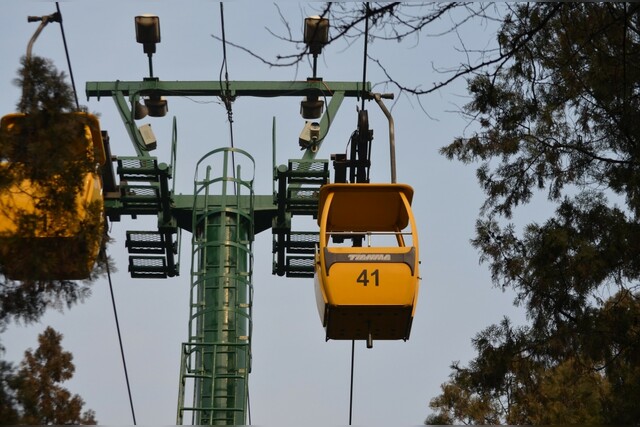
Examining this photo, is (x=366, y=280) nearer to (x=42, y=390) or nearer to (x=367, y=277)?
(x=367, y=277)

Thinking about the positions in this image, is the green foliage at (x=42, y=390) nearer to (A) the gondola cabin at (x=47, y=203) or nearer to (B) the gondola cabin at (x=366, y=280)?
(A) the gondola cabin at (x=47, y=203)

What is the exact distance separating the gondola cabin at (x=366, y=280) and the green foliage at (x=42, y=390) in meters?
2.45

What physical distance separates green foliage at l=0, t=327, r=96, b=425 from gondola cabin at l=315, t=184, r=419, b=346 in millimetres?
2447

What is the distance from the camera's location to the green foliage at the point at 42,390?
6777 millimetres

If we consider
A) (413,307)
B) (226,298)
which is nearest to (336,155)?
(226,298)

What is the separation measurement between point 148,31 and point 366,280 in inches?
206

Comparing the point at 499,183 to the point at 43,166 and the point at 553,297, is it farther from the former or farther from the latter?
the point at 43,166

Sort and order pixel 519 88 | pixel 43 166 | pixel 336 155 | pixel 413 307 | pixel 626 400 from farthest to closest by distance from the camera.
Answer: pixel 336 155 → pixel 413 307 → pixel 519 88 → pixel 626 400 → pixel 43 166

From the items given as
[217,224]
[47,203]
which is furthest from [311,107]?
[47,203]

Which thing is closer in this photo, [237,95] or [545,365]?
[545,365]

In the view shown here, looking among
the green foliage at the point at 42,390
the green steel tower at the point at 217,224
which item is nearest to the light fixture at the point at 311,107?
the green steel tower at the point at 217,224

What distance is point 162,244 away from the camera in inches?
586

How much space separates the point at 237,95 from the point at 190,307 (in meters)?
2.89

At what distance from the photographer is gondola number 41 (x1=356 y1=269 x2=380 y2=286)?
10609mm
